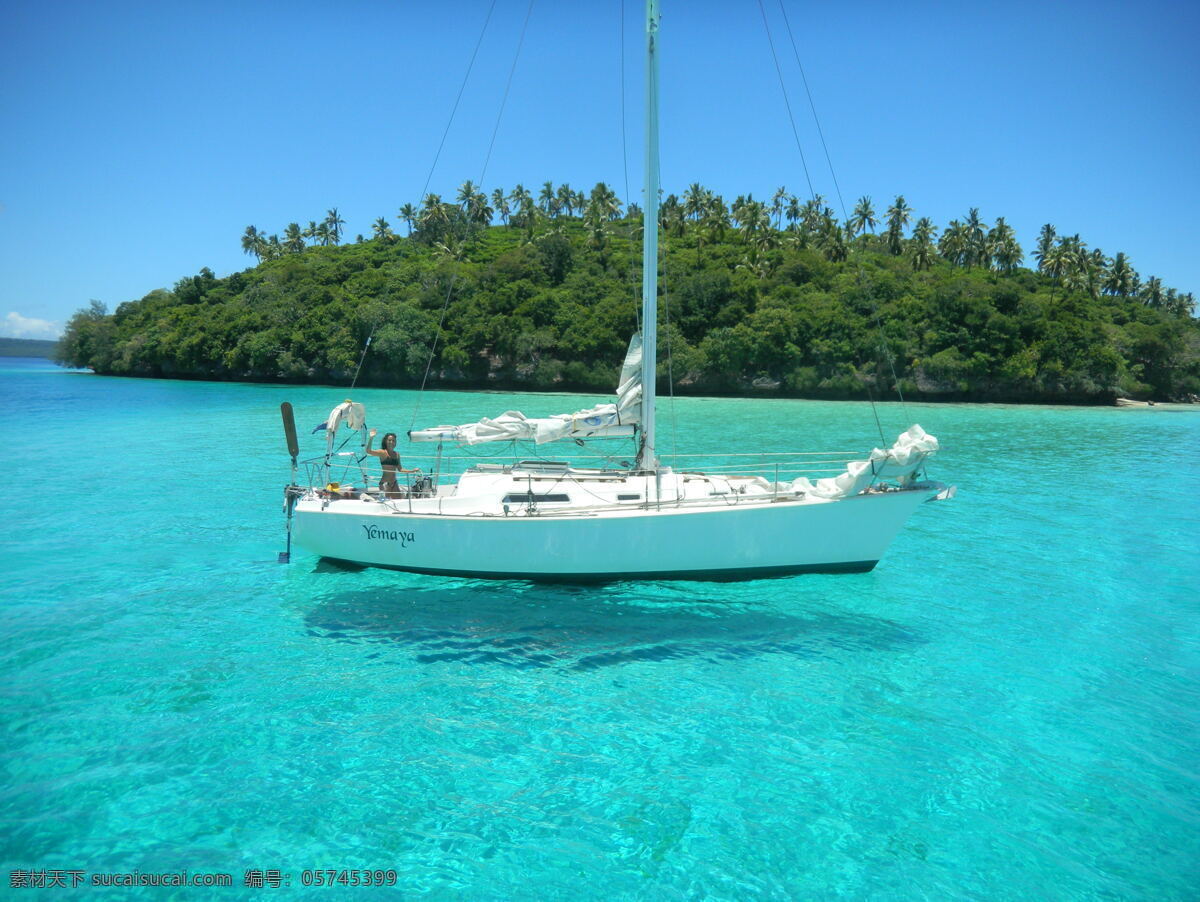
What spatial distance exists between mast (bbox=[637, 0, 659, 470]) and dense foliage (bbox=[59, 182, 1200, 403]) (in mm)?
34495

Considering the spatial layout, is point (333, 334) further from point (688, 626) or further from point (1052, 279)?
point (1052, 279)

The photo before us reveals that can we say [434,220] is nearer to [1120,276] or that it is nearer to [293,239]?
[293,239]

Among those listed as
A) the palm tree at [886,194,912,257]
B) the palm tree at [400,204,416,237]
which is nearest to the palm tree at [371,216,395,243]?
the palm tree at [400,204,416,237]

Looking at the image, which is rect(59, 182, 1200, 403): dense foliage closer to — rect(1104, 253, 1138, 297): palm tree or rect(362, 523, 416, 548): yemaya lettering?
rect(1104, 253, 1138, 297): palm tree

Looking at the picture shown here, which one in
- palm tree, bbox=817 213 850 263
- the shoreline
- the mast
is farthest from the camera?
palm tree, bbox=817 213 850 263

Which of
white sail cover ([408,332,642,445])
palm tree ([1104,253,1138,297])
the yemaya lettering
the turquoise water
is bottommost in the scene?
the turquoise water

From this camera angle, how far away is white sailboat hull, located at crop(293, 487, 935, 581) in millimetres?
10492

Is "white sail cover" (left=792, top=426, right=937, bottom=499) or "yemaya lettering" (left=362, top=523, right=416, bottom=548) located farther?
"yemaya lettering" (left=362, top=523, right=416, bottom=548)

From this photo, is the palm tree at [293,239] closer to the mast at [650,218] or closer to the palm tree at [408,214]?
the palm tree at [408,214]

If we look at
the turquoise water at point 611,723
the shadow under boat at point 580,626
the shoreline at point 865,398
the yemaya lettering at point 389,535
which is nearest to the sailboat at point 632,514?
the yemaya lettering at point 389,535

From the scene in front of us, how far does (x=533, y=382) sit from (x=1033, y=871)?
55916 millimetres

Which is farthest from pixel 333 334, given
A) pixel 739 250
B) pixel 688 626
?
pixel 688 626

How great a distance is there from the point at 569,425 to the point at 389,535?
347 cm

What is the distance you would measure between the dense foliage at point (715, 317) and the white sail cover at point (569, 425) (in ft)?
115
